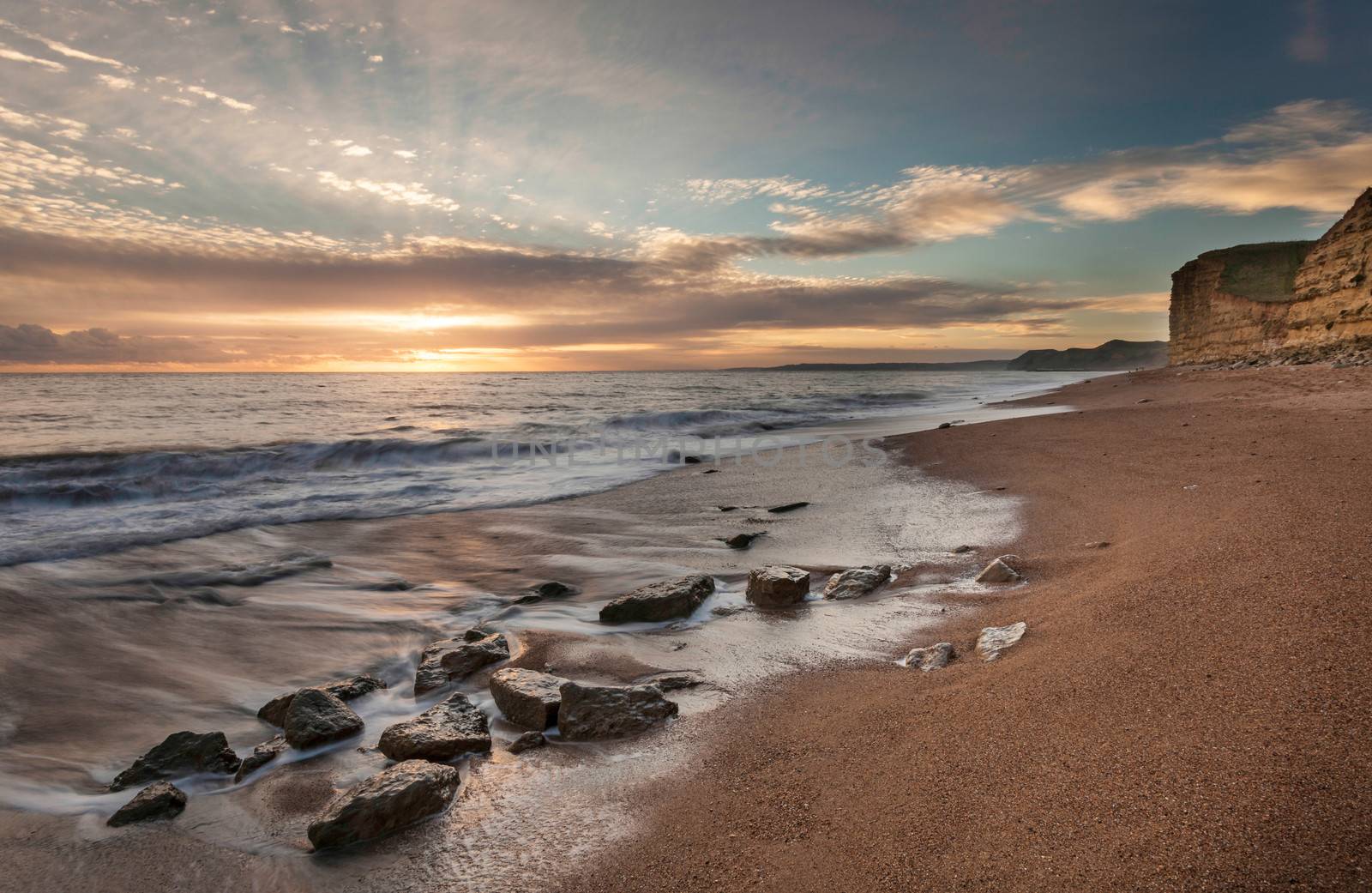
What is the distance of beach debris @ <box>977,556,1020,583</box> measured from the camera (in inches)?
160

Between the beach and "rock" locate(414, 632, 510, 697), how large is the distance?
12cm

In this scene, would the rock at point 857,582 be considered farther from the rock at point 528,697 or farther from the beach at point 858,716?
the rock at point 528,697

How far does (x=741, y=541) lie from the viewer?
587 centimetres

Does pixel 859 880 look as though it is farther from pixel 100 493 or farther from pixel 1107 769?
pixel 100 493

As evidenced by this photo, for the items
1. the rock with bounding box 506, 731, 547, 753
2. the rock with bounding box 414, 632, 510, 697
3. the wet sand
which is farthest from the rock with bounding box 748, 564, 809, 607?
the rock with bounding box 506, 731, 547, 753

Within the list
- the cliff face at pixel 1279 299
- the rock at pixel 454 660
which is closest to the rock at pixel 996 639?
the rock at pixel 454 660

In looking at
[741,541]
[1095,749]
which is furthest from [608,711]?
[741,541]

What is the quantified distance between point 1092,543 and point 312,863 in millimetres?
4747

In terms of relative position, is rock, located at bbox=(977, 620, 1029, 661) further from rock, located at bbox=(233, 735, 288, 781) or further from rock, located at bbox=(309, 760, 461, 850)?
rock, located at bbox=(233, 735, 288, 781)

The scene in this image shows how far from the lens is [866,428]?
1739 centimetres

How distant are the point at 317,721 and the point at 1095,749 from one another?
10.5ft

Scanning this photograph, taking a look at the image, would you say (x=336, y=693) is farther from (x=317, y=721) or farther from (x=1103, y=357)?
(x=1103, y=357)

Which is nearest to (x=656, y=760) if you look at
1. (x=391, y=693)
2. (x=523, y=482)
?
(x=391, y=693)

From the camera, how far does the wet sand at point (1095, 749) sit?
4.74 feet
